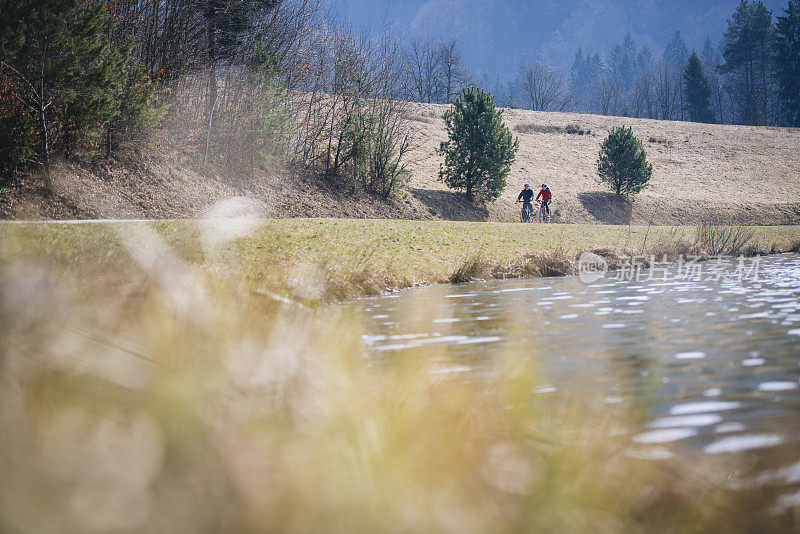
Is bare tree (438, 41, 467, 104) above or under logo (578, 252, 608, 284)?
above

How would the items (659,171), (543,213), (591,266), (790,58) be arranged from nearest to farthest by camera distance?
(591,266) < (543,213) < (659,171) < (790,58)

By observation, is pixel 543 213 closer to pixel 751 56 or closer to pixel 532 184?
pixel 532 184

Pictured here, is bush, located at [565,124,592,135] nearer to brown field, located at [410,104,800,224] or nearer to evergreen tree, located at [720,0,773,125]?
brown field, located at [410,104,800,224]

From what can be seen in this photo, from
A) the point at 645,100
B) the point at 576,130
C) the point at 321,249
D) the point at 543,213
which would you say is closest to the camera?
the point at 321,249

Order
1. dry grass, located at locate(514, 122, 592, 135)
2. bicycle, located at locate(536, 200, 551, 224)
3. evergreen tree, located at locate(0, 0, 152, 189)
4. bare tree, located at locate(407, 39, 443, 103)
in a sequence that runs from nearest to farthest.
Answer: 1. evergreen tree, located at locate(0, 0, 152, 189)
2. bicycle, located at locate(536, 200, 551, 224)
3. dry grass, located at locate(514, 122, 592, 135)
4. bare tree, located at locate(407, 39, 443, 103)

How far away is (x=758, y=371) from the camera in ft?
18.4

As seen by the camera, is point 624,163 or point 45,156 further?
point 624,163

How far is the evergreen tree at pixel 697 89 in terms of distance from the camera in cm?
10256

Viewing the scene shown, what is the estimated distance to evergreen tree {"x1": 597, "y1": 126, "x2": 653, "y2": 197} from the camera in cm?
4991

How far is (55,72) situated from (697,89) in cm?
10838

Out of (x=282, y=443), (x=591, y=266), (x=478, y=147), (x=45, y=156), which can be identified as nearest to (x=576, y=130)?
(x=478, y=147)

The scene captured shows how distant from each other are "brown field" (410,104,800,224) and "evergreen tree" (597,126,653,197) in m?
1.83

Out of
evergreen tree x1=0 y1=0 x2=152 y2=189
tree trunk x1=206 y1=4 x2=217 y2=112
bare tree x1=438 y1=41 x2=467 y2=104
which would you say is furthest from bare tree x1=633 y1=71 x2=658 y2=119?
evergreen tree x1=0 y1=0 x2=152 y2=189

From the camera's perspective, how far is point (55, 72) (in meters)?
19.3
